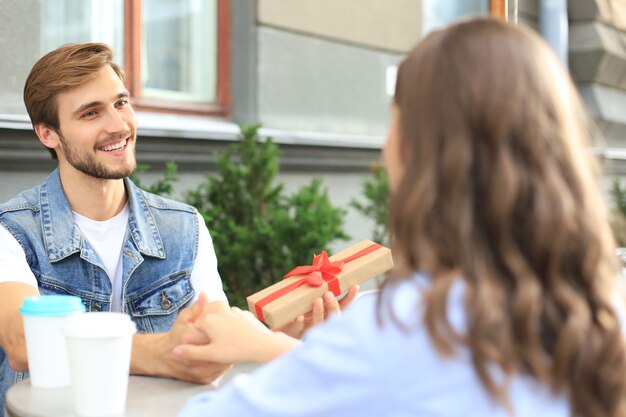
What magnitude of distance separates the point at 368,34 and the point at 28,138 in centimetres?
284

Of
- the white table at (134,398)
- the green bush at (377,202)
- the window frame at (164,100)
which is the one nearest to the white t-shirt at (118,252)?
the white table at (134,398)

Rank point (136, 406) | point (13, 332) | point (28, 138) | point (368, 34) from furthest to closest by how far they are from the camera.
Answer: point (368, 34)
point (28, 138)
point (13, 332)
point (136, 406)

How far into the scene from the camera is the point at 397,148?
1198mm

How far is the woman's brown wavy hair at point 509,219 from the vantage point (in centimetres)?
106

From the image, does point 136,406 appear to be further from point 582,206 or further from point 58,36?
point 58,36

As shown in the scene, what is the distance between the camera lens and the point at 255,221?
4.28m

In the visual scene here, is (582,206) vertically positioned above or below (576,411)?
above

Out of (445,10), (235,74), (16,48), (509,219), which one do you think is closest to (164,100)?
(235,74)

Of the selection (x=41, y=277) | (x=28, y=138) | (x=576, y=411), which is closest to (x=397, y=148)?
(x=576, y=411)

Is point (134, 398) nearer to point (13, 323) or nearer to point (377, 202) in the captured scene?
point (13, 323)

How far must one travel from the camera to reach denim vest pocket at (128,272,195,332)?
237 cm

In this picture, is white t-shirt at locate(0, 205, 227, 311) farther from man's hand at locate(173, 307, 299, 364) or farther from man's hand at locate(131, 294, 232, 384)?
man's hand at locate(173, 307, 299, 364)

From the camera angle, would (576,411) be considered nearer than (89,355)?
Yes

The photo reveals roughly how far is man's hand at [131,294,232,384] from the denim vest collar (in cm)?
57
